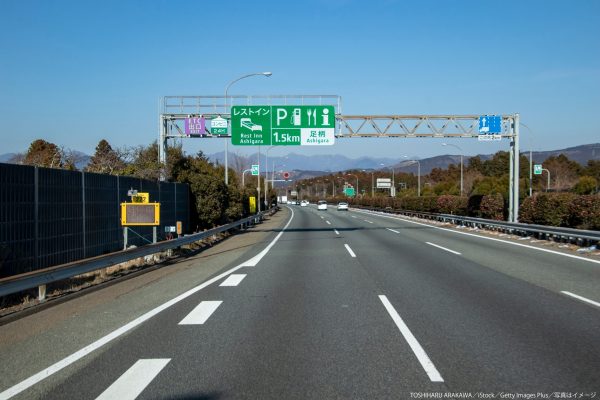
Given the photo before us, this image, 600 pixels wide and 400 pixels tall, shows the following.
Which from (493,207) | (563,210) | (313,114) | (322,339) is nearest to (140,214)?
(322,339)

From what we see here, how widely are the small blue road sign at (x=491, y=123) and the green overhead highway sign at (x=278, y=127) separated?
8.23 m

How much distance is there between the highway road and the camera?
520 cm

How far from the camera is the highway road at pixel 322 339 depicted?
5203 millimetres

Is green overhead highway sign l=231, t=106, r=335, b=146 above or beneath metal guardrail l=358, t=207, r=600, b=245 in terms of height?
above

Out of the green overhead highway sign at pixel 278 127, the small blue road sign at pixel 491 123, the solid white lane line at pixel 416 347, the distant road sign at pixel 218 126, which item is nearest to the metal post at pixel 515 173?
the small blue road sign at pixel 491 123

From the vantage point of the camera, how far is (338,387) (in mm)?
5152

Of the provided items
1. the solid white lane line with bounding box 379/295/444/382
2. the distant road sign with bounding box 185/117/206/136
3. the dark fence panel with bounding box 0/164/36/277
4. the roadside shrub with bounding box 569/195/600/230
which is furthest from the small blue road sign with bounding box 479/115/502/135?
the dark fence panel with bounding box 0/164/36/277

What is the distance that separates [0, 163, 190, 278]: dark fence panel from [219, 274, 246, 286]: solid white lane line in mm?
3904

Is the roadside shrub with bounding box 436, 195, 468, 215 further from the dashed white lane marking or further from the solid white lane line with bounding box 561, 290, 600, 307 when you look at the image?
the dashed white lane marking

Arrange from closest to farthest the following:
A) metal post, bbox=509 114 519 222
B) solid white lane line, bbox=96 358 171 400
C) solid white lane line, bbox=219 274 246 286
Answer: solid white lane line, bbox=96 358 171 400 < solid white lane line, bbox=219 274 246 286 < metal post, bbox=509 114 519 222

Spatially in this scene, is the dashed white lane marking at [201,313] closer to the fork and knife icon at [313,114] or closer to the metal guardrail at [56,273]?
the metal guardrail at [56,273]

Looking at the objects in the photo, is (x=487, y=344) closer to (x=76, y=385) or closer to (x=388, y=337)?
(x=388, y=337)

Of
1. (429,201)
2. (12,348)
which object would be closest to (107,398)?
(12,348)

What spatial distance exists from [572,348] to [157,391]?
4.74m
